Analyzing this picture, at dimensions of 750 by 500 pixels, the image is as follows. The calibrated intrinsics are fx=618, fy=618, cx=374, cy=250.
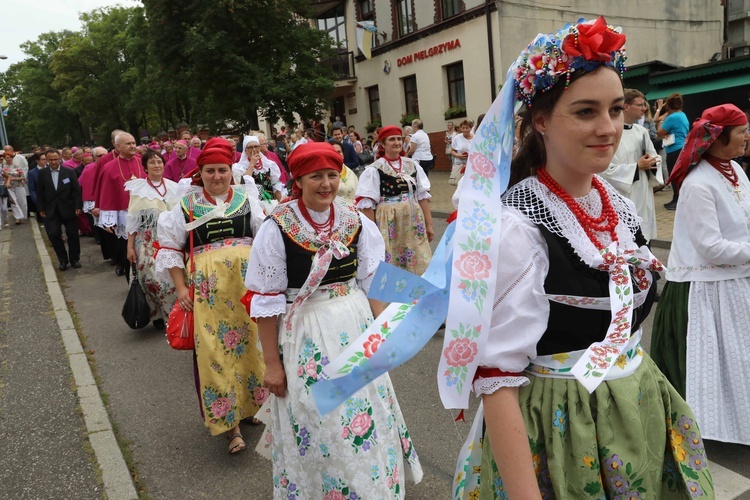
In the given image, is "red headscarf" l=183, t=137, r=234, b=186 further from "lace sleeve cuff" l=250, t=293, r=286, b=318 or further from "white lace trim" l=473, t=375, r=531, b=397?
"white lace trim" l=473, t=375, r=531, b=397

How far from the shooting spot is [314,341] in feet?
9.61

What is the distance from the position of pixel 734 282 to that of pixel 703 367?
52 cm

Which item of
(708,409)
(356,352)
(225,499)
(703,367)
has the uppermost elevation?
(356,352)

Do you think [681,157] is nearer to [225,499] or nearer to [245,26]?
[225,499]

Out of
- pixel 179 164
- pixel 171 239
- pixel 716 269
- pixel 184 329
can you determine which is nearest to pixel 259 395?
pixel 184 329

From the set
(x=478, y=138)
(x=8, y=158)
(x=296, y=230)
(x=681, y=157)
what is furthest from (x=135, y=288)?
(x=8, y=158)

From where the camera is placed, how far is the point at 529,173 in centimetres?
179

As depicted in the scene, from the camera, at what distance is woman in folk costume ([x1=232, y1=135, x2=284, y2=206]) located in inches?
316

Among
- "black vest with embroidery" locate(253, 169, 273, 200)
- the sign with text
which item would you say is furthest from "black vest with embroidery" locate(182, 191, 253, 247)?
the sign with text

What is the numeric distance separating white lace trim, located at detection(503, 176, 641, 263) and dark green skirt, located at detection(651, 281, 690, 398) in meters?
2.33

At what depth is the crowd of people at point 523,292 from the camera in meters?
1.53

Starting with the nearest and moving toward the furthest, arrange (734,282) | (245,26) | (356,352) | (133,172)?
1. (356,352)
2. (734,282)
3. (133,172)
4. (245,26)

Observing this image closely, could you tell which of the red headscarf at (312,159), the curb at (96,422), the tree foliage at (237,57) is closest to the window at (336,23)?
the tree foliage at (237,57)

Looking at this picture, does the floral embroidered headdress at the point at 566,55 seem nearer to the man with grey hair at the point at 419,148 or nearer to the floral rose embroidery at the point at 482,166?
the floral rose embroidery at the point at 482,166
